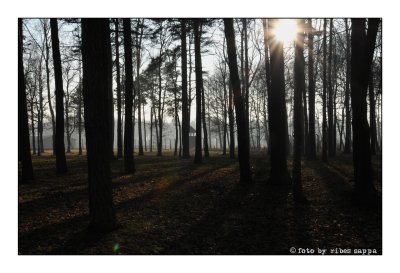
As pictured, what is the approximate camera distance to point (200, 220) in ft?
22.6

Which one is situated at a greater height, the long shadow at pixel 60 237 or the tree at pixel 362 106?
the tree at pixel 362 106

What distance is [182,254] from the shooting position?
5277 mm

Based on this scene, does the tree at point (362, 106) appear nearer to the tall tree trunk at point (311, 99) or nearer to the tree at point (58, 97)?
the tall tree trunk at point (311, 99)

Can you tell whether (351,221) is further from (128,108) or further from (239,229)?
(128,108)

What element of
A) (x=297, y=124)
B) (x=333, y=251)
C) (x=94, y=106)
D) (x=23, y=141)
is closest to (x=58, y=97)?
(x=23, y=141)

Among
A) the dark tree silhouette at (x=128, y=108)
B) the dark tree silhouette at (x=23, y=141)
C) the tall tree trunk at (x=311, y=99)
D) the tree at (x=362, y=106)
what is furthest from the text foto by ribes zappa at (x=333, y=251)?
the tall tree trunk at (x=311, y=99)

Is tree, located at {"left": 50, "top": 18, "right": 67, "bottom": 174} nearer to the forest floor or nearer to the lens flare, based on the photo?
the forest floor

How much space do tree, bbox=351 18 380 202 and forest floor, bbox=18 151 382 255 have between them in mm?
506

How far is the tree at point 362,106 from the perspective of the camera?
24.4 feet

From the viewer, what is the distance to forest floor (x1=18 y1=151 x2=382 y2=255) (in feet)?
17.7

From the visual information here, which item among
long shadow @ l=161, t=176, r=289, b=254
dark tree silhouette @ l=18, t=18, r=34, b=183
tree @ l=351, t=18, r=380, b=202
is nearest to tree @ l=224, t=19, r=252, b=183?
long shadow @ l=161, t=176, r=289, b=254

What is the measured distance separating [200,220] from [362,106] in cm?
508

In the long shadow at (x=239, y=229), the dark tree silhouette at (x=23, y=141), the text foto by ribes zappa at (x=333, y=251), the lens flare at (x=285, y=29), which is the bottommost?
the text foto by ribes zappa at (x=333, y=251)

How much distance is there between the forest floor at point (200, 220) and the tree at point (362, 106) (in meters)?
0.51
